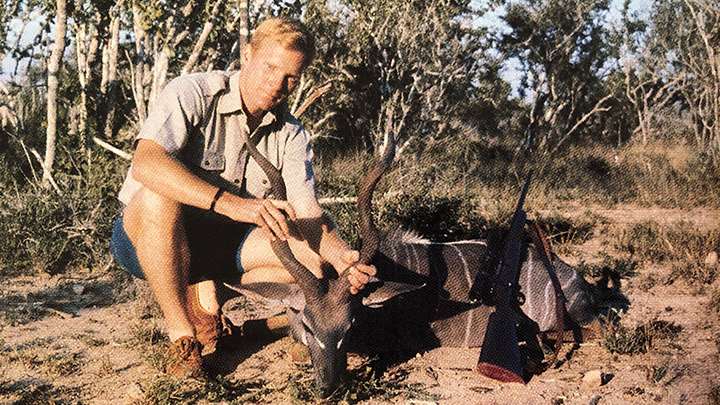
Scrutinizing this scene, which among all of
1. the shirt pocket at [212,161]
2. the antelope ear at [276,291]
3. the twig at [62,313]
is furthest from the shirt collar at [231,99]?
the twig at [62,313]

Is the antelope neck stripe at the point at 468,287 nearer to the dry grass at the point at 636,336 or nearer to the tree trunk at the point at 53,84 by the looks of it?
the dry grass at the point at 636,336

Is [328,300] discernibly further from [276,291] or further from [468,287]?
[468,287]

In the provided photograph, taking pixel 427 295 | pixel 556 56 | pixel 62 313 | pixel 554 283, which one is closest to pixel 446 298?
pixel 427 295

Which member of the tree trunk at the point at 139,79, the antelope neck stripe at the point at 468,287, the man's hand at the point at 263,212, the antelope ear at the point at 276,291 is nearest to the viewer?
the man's hand at the point at 263,212

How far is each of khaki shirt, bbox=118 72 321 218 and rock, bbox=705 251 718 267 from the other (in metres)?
3.13

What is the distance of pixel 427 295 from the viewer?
417cm

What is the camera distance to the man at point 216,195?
324 centimetres

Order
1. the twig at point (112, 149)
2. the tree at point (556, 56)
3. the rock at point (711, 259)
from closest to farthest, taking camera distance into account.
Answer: the rock at point (711, 259)
the twig at point (112, 149)
the tree at point (556, 56)

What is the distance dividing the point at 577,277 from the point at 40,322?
3.17 metres

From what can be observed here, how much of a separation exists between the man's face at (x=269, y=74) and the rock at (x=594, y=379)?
78.4 inches

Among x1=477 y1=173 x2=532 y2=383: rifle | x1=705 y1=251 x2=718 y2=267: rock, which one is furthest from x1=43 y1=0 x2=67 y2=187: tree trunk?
x1=705 y1=251 x2=718 y2=267: rock

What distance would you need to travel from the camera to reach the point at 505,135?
16.3 metres

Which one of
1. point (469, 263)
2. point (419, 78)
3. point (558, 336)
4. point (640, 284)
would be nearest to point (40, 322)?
point (469, 263)

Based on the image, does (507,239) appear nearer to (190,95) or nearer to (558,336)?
(558,336)
